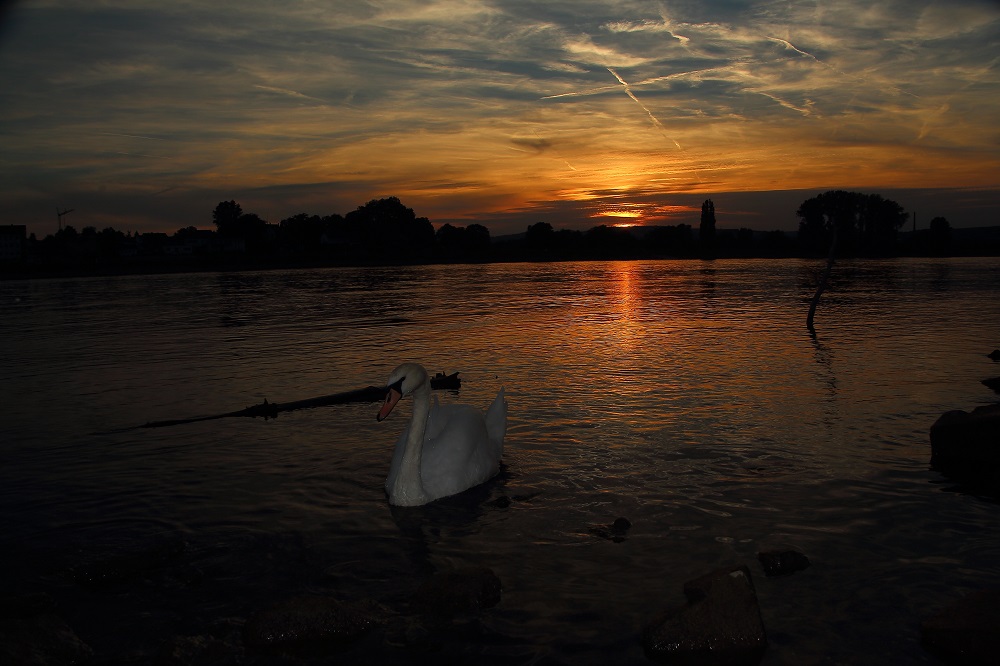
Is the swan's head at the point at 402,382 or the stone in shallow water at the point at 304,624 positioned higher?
the swan's head at the point at 402,382

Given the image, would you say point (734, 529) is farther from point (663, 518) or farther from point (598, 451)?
point (598, 451)

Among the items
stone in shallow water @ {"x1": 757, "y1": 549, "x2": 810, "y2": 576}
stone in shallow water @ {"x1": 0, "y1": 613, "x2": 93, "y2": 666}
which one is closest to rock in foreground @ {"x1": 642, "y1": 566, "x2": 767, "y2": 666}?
stone in shallow water @ {"x1": 757, "y1": 549, "x2": 810, "y2": 576}

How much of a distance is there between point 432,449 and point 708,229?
6643 inches

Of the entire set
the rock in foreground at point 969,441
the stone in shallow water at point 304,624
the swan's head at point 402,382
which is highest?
the swan's head at point 402,382

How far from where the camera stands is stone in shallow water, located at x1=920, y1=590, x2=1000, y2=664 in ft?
18.5

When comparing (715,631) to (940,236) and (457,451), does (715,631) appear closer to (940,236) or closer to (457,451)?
(457,451)

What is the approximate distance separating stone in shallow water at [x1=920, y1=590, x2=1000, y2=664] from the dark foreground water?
21 cm

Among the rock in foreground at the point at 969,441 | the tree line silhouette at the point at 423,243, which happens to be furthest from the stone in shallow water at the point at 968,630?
the tree line silhouette at the point at 423,243

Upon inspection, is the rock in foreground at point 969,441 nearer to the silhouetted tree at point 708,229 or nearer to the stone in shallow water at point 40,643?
the stone in shallow water at point 40,643

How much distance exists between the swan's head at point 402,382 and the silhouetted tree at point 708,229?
16704 cm

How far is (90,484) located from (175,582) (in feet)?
12.9

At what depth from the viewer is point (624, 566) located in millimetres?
7539

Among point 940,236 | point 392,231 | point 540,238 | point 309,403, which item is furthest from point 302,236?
point 309,403

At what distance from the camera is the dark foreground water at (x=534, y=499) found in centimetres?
666
